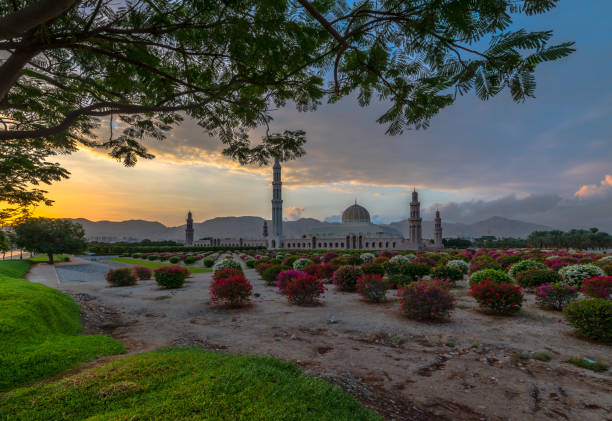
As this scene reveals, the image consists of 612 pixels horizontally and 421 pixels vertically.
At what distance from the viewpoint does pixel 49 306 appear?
6.83m

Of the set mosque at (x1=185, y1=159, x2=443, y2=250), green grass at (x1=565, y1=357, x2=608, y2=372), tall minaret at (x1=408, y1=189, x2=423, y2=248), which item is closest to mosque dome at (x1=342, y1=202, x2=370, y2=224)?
mosque at (x1=185, y1=159, x2=443, y2=250)

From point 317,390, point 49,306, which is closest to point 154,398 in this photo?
point 317,390

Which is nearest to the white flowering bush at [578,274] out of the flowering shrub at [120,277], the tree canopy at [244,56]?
the tree canopy at [244,56]

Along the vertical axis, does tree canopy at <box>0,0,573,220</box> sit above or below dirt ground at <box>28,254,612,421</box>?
above

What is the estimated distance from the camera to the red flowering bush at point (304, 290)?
410 inches

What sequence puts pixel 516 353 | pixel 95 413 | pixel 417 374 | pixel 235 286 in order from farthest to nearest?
pixel 235 286
pixel 516 353
pixel 417 374
pixel 95 413

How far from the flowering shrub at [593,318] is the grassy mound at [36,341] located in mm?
10237

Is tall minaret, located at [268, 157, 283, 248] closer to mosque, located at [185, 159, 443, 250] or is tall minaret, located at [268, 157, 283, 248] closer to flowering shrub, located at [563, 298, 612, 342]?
mosque, located at [185, 159, 443, 250]

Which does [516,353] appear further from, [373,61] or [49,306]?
[49,306]

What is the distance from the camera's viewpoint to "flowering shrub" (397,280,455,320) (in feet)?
26.8

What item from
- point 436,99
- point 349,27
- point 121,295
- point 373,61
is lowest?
point 121,295

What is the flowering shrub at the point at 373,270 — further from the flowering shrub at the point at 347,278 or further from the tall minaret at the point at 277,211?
the tall minaret at the point at 277,211

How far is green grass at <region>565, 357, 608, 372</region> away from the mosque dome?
3614 inches

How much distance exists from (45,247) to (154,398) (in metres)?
37.1
